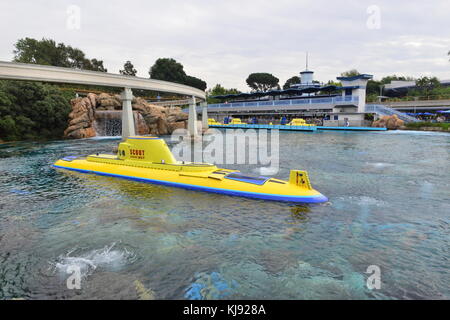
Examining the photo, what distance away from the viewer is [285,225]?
54.3ft

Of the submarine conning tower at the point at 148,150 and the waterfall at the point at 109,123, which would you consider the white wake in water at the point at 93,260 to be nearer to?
the submarine conning tower at the point at 148,150

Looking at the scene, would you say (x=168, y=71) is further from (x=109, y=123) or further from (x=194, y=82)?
(x=109, y=123)

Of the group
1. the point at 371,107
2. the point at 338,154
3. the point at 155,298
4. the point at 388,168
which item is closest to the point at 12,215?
the point at 155,298

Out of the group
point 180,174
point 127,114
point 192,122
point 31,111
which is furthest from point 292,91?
point 180,174

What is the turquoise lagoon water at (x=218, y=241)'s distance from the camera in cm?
1088

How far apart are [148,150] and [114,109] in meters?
51.7

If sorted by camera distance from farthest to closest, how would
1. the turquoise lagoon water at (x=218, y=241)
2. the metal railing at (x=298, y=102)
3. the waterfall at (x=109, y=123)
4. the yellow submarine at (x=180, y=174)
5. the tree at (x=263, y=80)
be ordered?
the tree at (x=263, y=80) → the metal railing at (x=298, y=102) → the waterfall at (x=109, y=123) → the yellow submarine at (x=180, y=174) → the turquoise lagoon water at (x=218, y=241)

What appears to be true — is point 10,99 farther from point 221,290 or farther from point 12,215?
point 221,290

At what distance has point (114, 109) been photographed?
72.8m

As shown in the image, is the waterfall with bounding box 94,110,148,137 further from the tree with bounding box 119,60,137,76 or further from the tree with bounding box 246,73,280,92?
the tree with bounding box 246,73,280,92

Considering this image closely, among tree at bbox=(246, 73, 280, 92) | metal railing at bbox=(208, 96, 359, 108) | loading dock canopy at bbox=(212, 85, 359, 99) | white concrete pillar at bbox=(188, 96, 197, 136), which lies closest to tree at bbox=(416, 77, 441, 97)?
loading dock canopy at bbox=(212, 85, 359, 99)

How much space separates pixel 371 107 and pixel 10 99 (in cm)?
8954

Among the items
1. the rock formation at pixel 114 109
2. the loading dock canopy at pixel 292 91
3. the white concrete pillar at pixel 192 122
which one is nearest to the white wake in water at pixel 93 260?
the rock formation at pixel 114 109

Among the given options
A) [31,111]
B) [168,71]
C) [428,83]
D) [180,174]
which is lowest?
[180,174]
